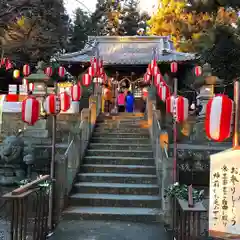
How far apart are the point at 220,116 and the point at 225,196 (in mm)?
975

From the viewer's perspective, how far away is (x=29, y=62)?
82.1 feet

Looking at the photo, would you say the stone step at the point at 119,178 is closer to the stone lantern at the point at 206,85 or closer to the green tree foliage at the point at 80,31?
the stone lantern at the point at 206,85

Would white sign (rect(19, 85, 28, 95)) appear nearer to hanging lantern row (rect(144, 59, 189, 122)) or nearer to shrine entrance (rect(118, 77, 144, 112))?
shrine entrance (rect(118, 77, 144, 112))

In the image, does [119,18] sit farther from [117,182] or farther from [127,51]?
[117,182]

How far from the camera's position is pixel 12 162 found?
11859 mm

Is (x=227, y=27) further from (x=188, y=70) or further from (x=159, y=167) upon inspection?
(x=188, y=70)

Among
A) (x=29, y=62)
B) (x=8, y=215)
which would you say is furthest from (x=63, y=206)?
(x=29, y=62)

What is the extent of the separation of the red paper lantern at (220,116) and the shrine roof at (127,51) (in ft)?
50.5

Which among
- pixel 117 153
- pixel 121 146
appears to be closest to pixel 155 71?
pixel 121 146

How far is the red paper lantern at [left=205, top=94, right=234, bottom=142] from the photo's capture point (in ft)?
15.0

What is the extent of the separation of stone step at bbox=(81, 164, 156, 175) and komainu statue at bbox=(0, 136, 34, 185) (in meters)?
2.30

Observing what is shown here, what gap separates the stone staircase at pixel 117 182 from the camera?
28.3 ft

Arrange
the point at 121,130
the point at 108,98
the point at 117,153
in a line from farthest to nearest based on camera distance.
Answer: the point at 108,98
the point at 121,130
the point at 117,153

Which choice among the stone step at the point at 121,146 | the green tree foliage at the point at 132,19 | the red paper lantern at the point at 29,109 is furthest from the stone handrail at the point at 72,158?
the green tree foliage at the point at 132,19
